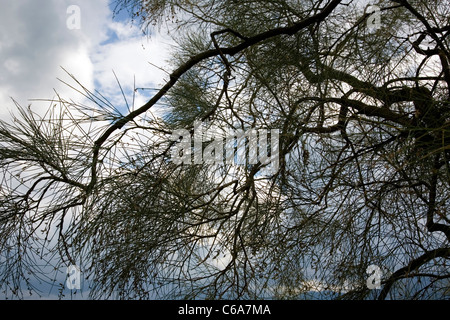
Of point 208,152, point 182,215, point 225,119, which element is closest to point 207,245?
point 182,215

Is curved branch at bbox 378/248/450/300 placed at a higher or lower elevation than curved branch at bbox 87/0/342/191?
lower

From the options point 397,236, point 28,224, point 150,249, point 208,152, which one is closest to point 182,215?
point 150,249

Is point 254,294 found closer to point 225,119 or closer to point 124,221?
point 124,221

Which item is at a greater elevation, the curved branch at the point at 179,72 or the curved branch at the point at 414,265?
the curved branch at the point at 179,72

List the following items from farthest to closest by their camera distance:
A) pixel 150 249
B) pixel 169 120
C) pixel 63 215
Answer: pixel 169 120, pixel 63 215, pixel 150 249

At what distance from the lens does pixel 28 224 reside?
6.21 ft

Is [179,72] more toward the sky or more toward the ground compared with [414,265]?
more toward the sky

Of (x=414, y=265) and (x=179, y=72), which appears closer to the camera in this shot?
(x=179, y=72)
